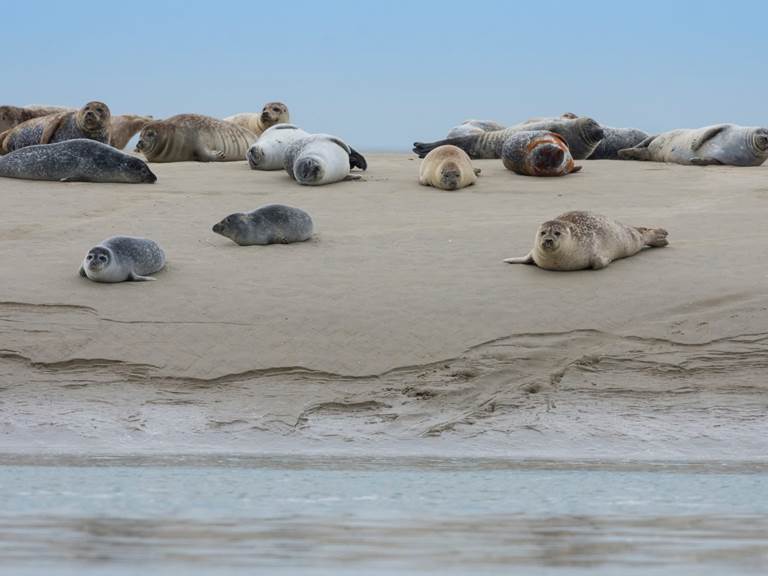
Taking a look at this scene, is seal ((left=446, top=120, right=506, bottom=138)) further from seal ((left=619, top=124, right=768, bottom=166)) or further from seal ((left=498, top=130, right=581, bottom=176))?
seal ((left=498, top=130, right=581, bottom=176))

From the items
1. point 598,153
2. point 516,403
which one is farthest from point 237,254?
point 598,153

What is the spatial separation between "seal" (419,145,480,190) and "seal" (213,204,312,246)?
7.56 ft

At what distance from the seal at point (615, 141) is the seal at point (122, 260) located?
7.12 metres

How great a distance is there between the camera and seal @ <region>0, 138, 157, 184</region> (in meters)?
10.7

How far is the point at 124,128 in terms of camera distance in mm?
15281

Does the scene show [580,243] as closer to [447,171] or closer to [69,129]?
[447,171]

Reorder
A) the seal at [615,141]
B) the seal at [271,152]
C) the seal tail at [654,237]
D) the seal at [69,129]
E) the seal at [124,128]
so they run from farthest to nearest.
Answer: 1. the seal at [124,128]
2. the seal at [615,141]
3. the seal at [69,129]
4. the seal at [271,152]
5. the seal tail at [654,237]

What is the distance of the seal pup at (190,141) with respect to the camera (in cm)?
1321

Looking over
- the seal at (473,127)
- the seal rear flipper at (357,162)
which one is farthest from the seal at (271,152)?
the seal at (473,127)

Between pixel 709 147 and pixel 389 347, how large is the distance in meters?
6.87

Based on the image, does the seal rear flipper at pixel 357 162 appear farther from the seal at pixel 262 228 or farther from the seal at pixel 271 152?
the seal at pixel 262 228

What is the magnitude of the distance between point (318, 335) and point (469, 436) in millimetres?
1216

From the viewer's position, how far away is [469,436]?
18.9 feet

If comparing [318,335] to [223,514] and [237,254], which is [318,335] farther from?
[223,514]
